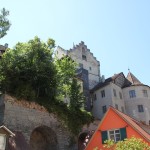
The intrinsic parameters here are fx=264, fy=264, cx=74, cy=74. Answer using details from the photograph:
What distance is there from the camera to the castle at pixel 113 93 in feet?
143

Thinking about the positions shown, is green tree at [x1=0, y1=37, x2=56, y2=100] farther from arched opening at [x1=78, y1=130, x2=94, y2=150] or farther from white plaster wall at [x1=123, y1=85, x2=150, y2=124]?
white plaster wall at [x1=123, y1=85, x2=150, y2=124]

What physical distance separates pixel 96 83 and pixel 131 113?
8.99 meters

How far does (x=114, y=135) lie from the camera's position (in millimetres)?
22812

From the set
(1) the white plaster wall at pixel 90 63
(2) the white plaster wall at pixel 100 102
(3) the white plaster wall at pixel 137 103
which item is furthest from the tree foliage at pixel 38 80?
(1) the white plaster wall at pixel 90 63

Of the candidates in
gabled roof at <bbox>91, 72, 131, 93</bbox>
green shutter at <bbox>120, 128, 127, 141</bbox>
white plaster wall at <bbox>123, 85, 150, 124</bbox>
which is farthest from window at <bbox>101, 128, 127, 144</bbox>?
gabled roof at <bbox>91, 72, 131, 93</bbox>

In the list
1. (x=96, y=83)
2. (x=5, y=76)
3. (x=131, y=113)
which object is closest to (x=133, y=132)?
(x=5, y=76)

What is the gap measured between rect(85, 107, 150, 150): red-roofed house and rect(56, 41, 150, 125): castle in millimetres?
19104

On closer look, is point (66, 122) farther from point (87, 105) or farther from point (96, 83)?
point (96, 83)

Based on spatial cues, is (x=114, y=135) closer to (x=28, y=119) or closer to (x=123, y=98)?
(x=28, y=119)

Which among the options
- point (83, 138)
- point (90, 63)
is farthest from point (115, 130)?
point (90, 63)

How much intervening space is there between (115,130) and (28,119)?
25.7 feet

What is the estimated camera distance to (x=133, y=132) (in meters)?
21.9

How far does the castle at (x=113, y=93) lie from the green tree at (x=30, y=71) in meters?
16.7

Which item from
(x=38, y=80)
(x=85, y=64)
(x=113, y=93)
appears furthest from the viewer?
(x=85, y=64)
